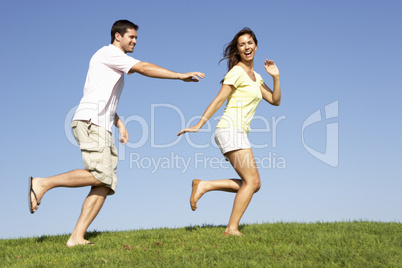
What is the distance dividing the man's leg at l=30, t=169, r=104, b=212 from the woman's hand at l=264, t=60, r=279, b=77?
3.07 metres

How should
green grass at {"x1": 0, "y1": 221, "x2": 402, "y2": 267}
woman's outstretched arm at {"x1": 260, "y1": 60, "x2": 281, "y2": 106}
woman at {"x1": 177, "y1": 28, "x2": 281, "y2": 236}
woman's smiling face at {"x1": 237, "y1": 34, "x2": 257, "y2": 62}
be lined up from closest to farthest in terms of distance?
green grass at {"x1": 0, "y1": 221, "x2": 402, "y2": 267}, woman at {"x1": 177, "y1": 28, "x2": 281, "y2": 236}, woman's smiling face at {"x1": 237, "y1": 34, "x2": 257, "y2": 62}, woman's outstretched arm at {"x1": 260, "y1": 60, "x2": 281, "y2": 106}

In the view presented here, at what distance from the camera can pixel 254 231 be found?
6422mm

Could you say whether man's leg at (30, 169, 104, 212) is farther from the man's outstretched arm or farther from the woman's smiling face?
the woman's smiling face

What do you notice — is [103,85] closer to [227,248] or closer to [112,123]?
[112,123]

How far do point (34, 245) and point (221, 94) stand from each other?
3.68 meters

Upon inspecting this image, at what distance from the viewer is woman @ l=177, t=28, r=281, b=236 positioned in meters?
5.82

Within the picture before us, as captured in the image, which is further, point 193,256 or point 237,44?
point 237,44

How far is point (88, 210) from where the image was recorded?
5.93 metres

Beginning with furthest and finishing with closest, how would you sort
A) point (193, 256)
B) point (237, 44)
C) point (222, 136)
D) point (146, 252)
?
point (237, 44) → point (222, 136) → point (146, 252) → point (193, 256)

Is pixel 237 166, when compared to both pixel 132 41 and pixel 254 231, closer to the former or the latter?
pixel 254 231

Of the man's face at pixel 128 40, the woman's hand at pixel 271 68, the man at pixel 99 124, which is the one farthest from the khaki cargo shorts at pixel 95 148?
the woman's hand at pixel 271 68

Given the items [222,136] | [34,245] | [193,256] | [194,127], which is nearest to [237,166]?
[222,136]

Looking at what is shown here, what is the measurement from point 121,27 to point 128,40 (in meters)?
0.21

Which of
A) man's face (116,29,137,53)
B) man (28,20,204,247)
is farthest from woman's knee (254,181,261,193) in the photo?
man's face (116,29,137,53)
